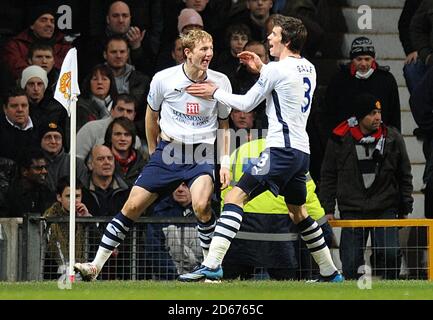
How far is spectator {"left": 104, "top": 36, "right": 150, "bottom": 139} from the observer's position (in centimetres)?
1883

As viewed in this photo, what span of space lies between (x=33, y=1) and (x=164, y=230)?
4847 millimetres

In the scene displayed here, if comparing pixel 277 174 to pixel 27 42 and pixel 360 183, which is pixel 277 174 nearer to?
pixel 360 183

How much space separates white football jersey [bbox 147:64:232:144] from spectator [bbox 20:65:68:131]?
13.4 feet

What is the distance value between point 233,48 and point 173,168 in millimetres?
4656

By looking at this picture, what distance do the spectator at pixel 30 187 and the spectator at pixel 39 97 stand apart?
452mm

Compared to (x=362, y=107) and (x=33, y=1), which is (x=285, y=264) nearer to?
(x=362, y=107)

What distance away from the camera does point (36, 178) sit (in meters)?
18.2

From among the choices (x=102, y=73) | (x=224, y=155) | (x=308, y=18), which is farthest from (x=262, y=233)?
(x=308, y=18)

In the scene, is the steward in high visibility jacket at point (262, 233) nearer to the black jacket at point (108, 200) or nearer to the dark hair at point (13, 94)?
the black jacket at point (108, 200)

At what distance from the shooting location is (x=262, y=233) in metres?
14.8

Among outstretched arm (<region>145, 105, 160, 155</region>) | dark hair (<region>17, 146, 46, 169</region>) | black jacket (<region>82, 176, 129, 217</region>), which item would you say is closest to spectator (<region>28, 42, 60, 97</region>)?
dark hair (<region>17, 146, 46, 169</region>)

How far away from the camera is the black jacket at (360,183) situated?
17.6 meters

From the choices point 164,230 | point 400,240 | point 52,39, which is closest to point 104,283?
point 164,230

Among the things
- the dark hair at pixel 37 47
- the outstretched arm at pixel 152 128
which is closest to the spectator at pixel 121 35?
the dark hair at pixel 37 47
